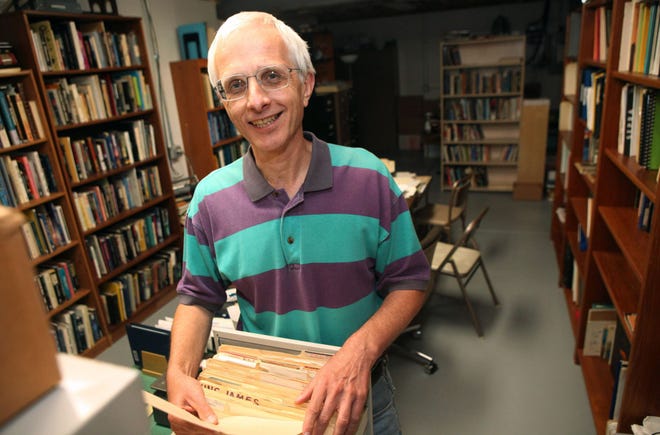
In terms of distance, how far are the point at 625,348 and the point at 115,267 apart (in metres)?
3.20

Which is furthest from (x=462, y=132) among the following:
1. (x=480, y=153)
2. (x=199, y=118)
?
(x=199, y=118)

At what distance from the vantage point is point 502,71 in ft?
18.7

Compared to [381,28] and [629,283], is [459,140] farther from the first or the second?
[629,283]

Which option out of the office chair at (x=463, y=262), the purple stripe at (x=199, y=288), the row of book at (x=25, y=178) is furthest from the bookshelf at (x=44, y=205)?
the office chair at (x=463, y=262)

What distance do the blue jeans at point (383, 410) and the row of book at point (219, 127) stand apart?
3.35 m

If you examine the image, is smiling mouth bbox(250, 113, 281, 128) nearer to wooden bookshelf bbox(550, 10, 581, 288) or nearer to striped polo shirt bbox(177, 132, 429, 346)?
striped polo shirt bbox(177, 132, 429, 346)

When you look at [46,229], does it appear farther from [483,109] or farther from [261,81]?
[483,109]

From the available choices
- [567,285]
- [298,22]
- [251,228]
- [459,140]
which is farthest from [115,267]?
[298,22]

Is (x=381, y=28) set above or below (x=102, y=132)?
above

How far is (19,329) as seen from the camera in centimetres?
27

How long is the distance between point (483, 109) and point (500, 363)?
397 cm

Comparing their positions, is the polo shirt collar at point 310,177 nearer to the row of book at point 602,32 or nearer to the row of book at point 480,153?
the row of book at point 602,32

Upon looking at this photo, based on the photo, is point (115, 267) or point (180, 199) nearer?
point (115, 267)

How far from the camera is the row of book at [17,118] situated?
2.41 metres
